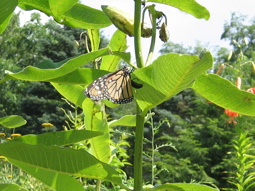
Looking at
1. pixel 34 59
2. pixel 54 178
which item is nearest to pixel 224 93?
pixel 54 178

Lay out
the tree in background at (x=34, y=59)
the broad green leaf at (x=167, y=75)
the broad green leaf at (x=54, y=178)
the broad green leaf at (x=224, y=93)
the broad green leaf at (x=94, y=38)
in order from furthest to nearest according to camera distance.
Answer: the tree in background at (x=34, y=59)
the broad green leaf at (x=94, y=38)
the broad green leaf at (x=54, y=178)
the broad green leaf at (x=224, y=93)
the broad green leaf at (x=167, y=75)

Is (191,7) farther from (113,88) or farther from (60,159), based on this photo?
(60,159)

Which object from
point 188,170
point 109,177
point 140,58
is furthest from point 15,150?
point 188,170

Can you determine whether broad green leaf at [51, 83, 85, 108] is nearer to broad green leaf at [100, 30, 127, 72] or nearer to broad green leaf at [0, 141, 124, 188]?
broad green leaf at [100, 30, 127, 72]

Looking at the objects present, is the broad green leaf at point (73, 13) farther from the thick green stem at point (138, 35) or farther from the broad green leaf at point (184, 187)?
the broad green leaf at point (184, 187)

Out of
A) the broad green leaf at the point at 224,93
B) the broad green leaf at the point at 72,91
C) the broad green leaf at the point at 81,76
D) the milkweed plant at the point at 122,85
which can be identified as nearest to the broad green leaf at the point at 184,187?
the milkweed plant at the point at 122,85

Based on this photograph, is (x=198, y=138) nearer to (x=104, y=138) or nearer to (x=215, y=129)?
(x=215, y=129)

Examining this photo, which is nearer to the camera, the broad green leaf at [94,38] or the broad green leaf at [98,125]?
the broad green leaf at [98,125]
